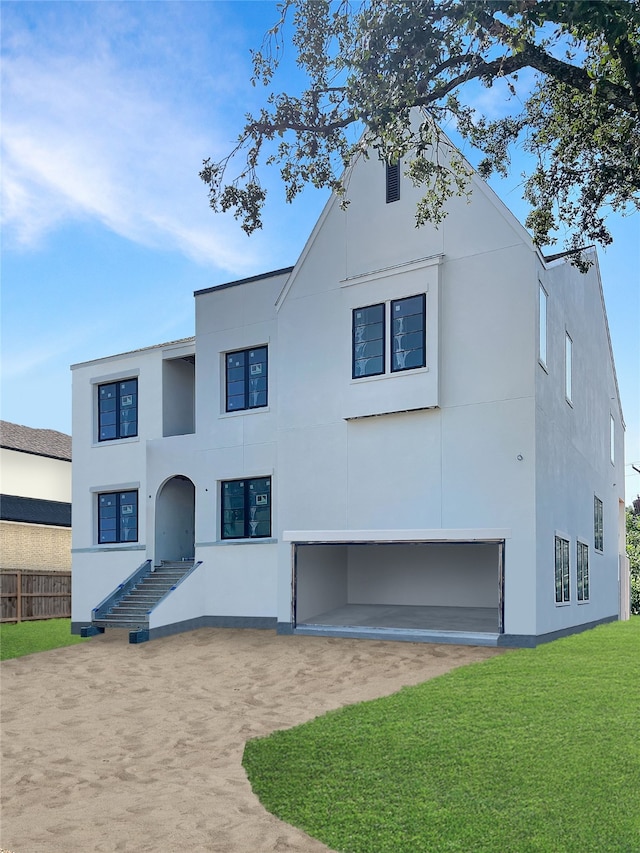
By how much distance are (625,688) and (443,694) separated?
2625mm

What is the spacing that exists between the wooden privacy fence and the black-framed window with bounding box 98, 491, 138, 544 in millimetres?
5615

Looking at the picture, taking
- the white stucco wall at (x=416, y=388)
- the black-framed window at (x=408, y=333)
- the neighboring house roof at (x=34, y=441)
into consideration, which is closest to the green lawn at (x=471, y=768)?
the white stucco wall at (x=416, y=388)

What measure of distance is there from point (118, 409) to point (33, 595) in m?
8.54

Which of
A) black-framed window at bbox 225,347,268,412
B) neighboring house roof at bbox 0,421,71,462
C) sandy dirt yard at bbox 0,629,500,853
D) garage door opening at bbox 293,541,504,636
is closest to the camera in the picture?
sandy dirt yard at bbox 0,629,500,853

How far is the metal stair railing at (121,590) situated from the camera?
21703mm

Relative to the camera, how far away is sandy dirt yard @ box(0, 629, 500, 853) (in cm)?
790

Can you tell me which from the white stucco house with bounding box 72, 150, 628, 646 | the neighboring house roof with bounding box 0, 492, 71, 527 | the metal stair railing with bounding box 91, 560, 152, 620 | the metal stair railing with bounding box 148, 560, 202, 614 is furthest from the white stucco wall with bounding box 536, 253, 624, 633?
the neighboring house roof with bounding box 0, 492, 71, 527

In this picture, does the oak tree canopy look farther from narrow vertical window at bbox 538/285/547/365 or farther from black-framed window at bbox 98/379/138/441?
black-framed window at bbox 98/379/138/441

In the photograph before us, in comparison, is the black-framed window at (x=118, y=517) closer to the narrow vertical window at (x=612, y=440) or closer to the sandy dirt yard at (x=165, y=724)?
the sandy dirt yard at (x=165, y=724)

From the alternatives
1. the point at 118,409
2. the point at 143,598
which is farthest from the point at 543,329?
the point at 118,409

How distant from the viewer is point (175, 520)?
2384cm

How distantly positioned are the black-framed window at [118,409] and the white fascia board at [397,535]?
752cm

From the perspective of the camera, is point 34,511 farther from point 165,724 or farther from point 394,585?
point 165,724

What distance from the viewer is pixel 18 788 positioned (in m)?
9.48
